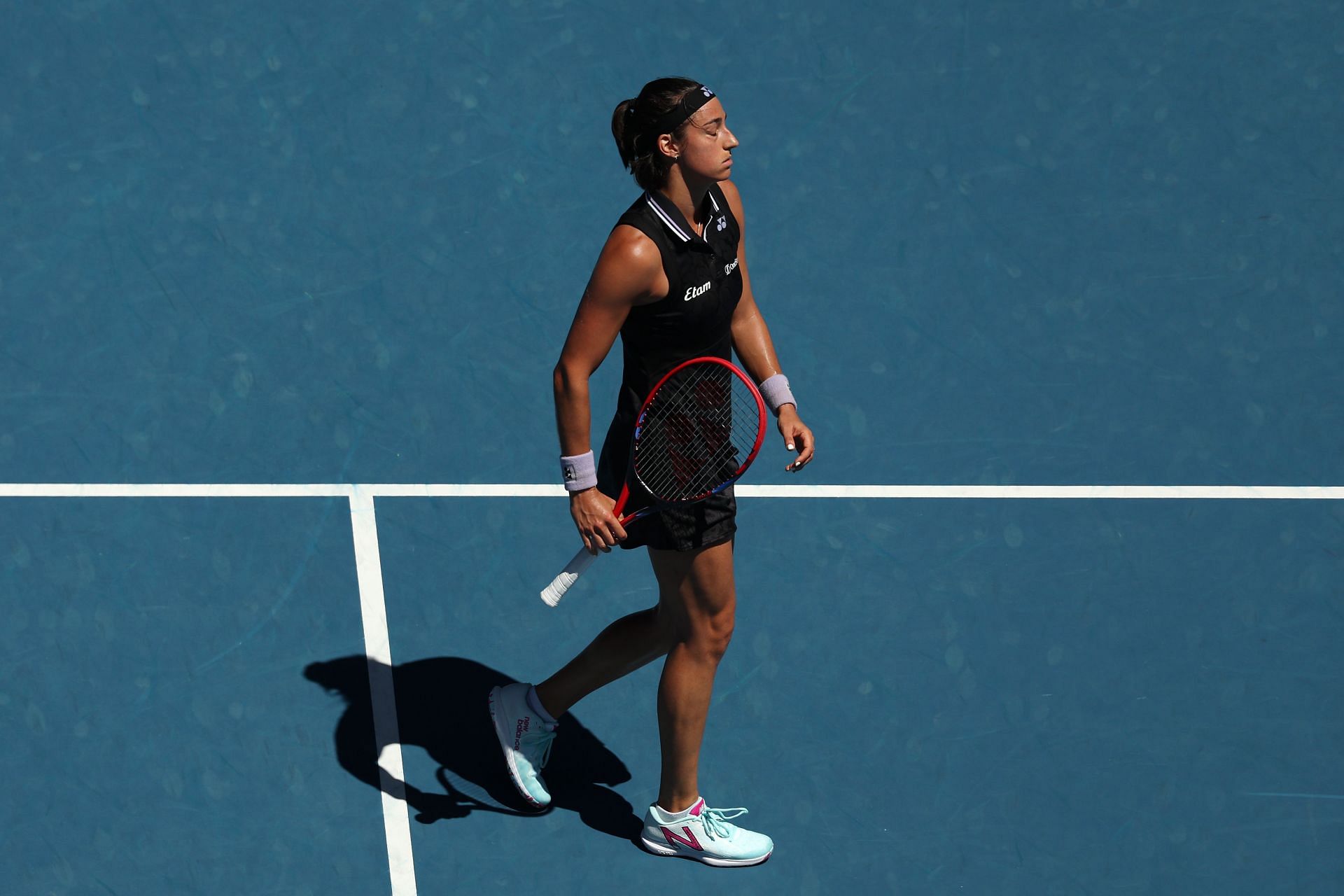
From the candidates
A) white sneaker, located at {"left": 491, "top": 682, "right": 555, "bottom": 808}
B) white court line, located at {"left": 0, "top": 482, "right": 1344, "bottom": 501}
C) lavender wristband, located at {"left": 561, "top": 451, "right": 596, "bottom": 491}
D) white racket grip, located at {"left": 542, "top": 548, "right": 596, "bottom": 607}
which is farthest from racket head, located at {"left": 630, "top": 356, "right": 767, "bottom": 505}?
white court line, located at {"left": 0, "top": 482, "right": 1344, "bottom": 501}

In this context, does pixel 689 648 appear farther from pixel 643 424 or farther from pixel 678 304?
pixel 678 304

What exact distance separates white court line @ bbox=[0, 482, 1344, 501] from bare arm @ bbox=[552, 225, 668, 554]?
1.56 metres

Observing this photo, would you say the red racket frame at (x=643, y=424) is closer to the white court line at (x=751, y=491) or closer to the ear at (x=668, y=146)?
the ear at (x=668, y=146)

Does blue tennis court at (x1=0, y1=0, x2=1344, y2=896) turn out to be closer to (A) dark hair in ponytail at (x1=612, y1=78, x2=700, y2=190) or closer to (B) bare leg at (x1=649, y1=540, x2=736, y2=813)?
(B) bare leg at (x1=649, y1=540, x2=736, y2=813)

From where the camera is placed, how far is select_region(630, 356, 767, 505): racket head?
4840mm

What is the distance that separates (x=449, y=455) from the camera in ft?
20.9

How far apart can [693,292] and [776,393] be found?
1.82ft

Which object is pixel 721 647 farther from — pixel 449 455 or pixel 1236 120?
pixel 1236 120

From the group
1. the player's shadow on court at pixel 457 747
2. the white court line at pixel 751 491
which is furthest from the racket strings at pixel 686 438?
the white court line at pixel 751 491

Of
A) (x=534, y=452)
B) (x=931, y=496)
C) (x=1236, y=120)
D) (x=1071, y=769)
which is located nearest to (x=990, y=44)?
(x=1236, y=120)

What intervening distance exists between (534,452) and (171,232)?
5.92ft

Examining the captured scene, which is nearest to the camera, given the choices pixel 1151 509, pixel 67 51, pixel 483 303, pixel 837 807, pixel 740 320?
pixel 740 320

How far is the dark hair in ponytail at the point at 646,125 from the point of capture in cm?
461

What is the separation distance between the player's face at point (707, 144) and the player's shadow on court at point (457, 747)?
207cm
